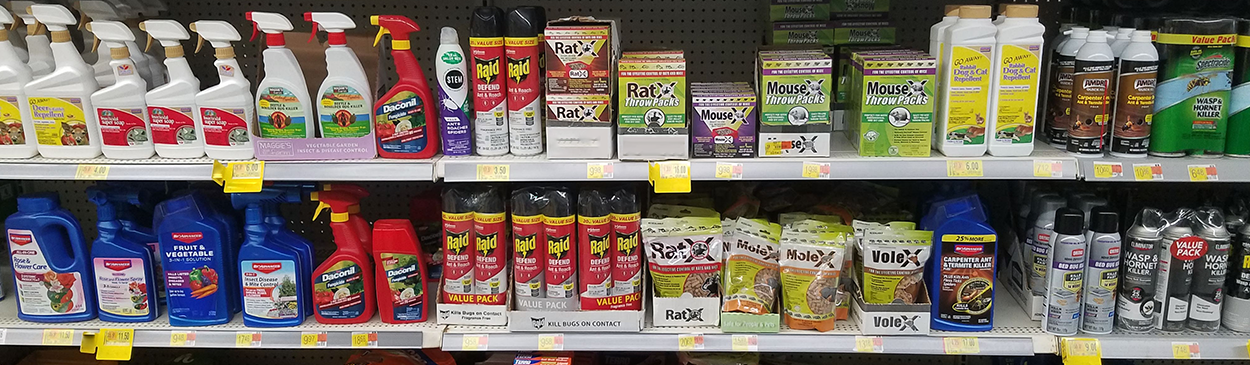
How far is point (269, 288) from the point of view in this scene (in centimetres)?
201

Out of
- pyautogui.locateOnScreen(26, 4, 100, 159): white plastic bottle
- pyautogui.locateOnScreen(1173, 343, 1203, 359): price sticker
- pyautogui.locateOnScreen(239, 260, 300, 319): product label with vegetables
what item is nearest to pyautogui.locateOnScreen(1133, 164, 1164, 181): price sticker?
pyautogui.locateOnScreen(1173, 343, 1203, 359): price sticker

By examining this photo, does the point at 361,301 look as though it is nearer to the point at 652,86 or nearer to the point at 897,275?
the point at 652,86

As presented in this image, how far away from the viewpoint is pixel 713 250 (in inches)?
76.9

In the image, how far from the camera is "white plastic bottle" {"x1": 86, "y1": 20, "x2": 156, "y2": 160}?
72.0 inches

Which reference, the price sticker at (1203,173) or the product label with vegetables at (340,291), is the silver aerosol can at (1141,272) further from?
the product label with vegetables at (340,291)

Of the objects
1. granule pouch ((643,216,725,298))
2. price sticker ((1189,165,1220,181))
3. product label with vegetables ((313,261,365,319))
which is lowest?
product label with vegetables ((313,261,365,319))

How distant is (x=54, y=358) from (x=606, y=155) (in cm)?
190

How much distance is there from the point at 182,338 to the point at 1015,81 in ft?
6.68

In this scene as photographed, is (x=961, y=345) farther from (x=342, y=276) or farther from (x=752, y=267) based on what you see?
(x=342, y=276)

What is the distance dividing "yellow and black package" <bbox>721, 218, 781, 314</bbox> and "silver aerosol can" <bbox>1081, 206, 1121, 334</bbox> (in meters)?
0.70

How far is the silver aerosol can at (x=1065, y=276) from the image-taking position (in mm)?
1824

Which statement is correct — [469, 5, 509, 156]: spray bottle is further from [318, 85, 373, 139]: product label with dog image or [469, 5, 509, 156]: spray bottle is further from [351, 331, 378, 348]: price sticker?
[351, 331, 378, 348]: price sticker

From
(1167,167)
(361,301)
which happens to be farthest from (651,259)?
(1167,167)

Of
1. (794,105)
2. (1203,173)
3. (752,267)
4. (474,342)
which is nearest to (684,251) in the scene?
(752,267)
